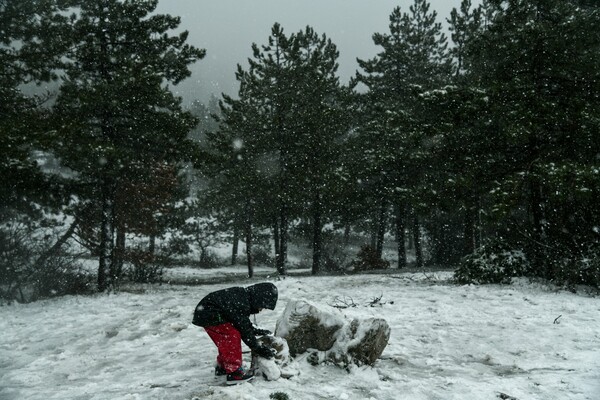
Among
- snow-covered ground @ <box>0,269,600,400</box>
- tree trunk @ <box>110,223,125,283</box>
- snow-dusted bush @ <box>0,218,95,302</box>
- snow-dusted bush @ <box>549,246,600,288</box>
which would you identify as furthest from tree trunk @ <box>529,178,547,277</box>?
snow-dusted bush @ <box>0,218,95,302</box>

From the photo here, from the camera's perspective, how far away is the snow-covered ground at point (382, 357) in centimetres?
480

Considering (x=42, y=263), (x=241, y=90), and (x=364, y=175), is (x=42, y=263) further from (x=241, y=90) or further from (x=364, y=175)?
(x=364, y=175)

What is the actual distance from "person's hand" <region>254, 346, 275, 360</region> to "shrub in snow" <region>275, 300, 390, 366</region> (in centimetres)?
79

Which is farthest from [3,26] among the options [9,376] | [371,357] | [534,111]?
[534,111]

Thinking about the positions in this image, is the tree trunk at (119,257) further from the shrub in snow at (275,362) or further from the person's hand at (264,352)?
the person's hand at (264,352)

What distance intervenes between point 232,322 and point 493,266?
8.76 m

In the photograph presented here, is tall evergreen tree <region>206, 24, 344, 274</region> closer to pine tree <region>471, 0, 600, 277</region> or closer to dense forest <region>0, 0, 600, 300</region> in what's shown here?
dense forest <region>0, 0, 600, 300</region>

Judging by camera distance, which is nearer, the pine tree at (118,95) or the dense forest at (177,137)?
the dense forest at (177,137)

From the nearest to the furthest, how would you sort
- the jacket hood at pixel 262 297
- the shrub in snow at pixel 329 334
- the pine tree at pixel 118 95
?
the jacket hood at pixel 262 297 → the shrub in snow at pixel 329 334 → the pine tree at pixel 118 95

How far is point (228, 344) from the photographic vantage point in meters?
4.91

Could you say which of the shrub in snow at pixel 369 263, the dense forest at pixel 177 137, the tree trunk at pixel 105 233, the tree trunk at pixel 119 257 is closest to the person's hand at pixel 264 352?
the dense forest at pixel 177 137

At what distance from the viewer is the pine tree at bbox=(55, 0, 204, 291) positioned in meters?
11.7

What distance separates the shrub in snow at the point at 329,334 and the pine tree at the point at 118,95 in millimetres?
8120

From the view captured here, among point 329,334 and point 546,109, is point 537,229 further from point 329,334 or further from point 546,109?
point 329,334
